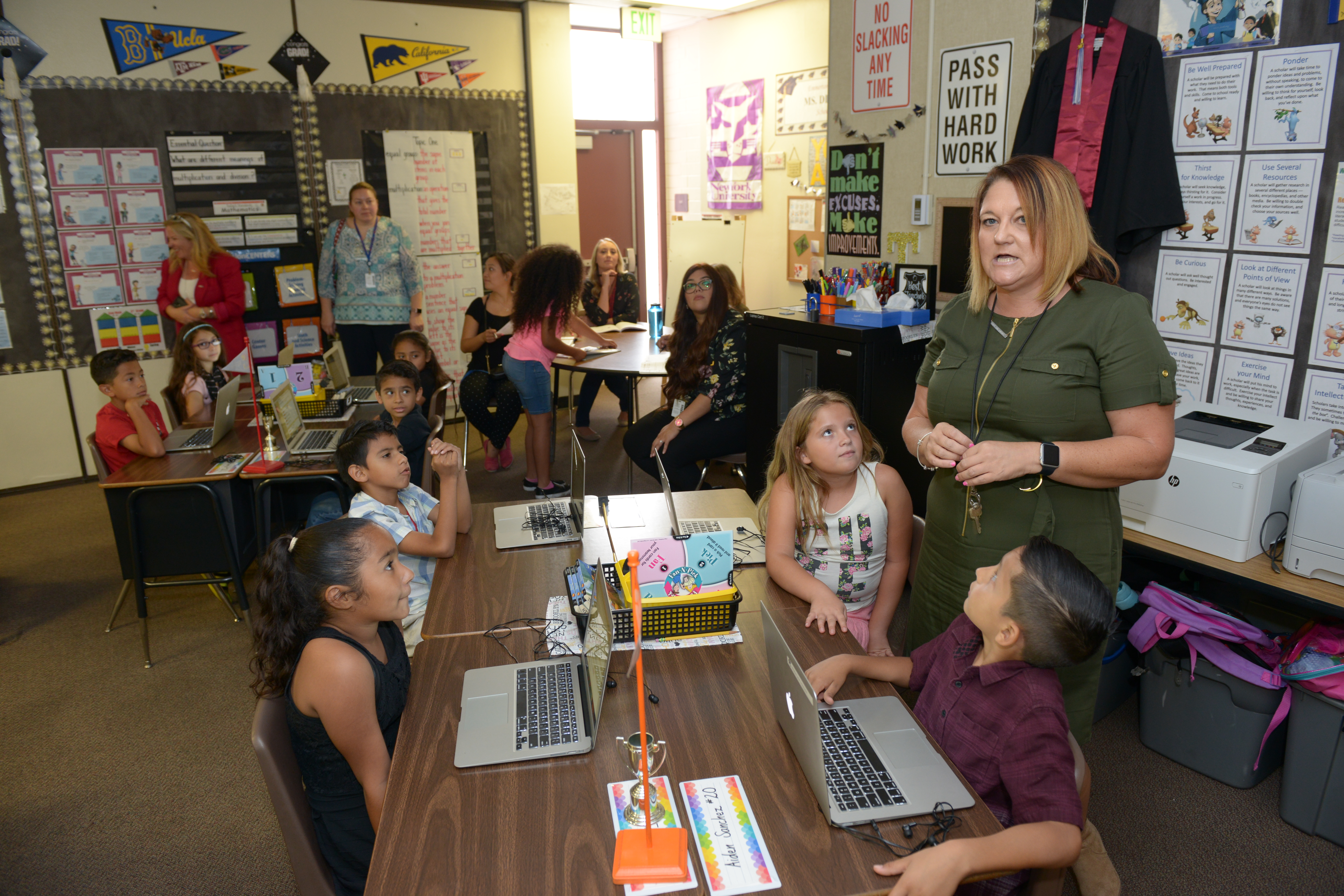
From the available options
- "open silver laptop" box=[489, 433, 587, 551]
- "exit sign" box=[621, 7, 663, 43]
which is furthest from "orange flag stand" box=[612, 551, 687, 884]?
"exit sign" box=[621, 7, 663, 43]

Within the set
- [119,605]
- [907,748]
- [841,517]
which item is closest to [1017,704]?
[907,748]

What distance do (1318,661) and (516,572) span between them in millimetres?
2192

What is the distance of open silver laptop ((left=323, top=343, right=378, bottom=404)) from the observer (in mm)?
4426

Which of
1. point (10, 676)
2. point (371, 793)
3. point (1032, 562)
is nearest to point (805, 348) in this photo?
point (1032, 562)

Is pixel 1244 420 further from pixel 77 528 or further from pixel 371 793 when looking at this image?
pixel 77 528

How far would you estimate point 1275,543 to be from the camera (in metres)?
2.45

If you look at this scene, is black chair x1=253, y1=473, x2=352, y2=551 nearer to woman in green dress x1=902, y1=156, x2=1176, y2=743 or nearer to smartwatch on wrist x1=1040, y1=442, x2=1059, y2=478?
woman in green dress x1=902, y1=156, x2=1176, y2=743

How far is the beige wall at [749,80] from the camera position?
21.5 feet

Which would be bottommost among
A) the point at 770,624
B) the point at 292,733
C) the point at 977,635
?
the point at 292,733

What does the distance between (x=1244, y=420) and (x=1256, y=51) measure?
112 cm

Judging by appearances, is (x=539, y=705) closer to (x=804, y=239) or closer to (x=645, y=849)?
(x=645, y=849)

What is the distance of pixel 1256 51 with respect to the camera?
2605 mm

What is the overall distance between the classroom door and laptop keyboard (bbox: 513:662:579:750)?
638 centimetres

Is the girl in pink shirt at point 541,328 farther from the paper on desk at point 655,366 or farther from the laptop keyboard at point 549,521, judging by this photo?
the laptop keyboard at point 549,521
